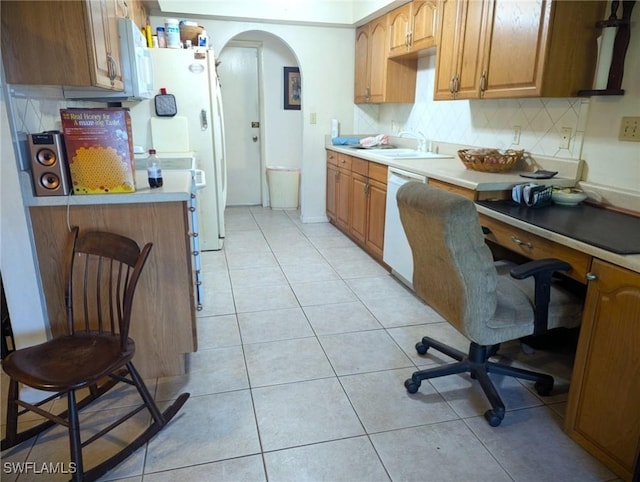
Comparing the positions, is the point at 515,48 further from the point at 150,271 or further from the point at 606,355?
the point at 150,271

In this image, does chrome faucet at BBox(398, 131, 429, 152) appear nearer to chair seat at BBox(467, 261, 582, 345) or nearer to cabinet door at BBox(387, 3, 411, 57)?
cabinet door at BBox(387, 3, 411, 57)

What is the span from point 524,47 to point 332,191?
8.89 ft

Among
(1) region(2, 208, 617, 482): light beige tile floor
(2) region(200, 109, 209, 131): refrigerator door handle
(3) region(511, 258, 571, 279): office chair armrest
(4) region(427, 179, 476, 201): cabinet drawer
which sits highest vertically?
(2) region(200, 109, 209, 131): refrigerator door handle

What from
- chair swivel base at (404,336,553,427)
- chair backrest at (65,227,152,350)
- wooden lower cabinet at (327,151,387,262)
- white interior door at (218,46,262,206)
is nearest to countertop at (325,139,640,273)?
Result: wooden lower cabinet at (327,151,387,262)

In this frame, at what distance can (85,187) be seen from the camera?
71.3 inches

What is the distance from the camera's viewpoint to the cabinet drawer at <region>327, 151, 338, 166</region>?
4532 mm

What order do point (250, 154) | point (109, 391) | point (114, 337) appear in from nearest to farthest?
point (114, 337)
point (109, 391)
point (250, 154)

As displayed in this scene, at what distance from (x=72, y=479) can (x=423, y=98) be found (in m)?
3.67

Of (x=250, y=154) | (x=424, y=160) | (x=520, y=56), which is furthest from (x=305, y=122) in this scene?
(x=520, y=56)

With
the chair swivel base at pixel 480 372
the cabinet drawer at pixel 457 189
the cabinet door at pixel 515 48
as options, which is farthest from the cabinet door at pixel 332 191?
the chair swivel base at pixel 480 372

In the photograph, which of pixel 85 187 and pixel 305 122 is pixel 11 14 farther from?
pixel 305 122

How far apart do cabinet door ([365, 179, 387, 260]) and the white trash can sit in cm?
196

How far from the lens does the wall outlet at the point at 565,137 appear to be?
239 centimetres

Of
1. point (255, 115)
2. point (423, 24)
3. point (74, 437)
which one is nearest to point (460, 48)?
point (423, 24)
